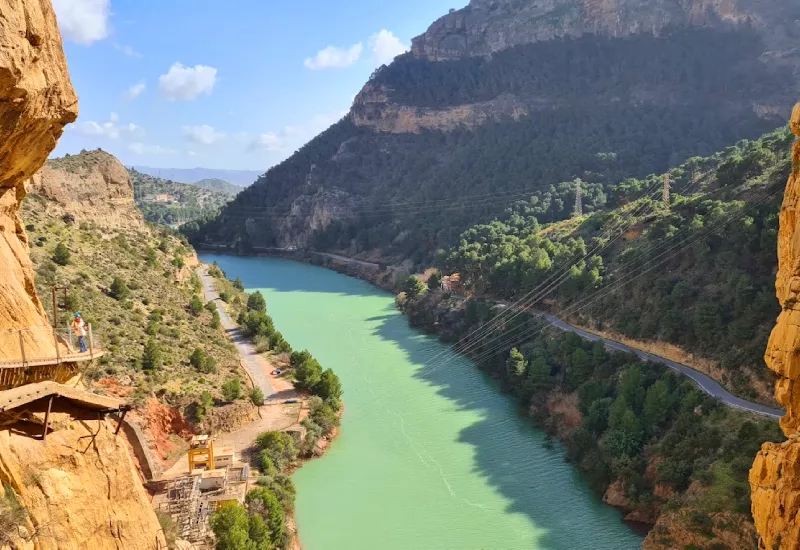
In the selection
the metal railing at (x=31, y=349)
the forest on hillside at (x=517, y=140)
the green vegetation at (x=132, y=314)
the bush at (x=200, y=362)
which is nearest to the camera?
the metal railing at (x=31, y=349)

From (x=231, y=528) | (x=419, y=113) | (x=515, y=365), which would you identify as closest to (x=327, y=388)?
(x=515, y=365)

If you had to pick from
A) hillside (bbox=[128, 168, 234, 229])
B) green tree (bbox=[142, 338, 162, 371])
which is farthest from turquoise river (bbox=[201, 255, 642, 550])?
hillside (bbox=[128, 168, 234, 229])

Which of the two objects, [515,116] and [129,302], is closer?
[129,302]

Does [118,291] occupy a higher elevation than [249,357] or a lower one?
higher

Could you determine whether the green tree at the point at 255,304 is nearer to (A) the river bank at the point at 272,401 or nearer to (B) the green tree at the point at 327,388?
(A) the river bank at the point at 272,401

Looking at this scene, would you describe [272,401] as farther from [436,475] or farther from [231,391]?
[436,475]

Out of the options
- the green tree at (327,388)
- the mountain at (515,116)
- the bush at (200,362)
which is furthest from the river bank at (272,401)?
the mountain at (515,116)
